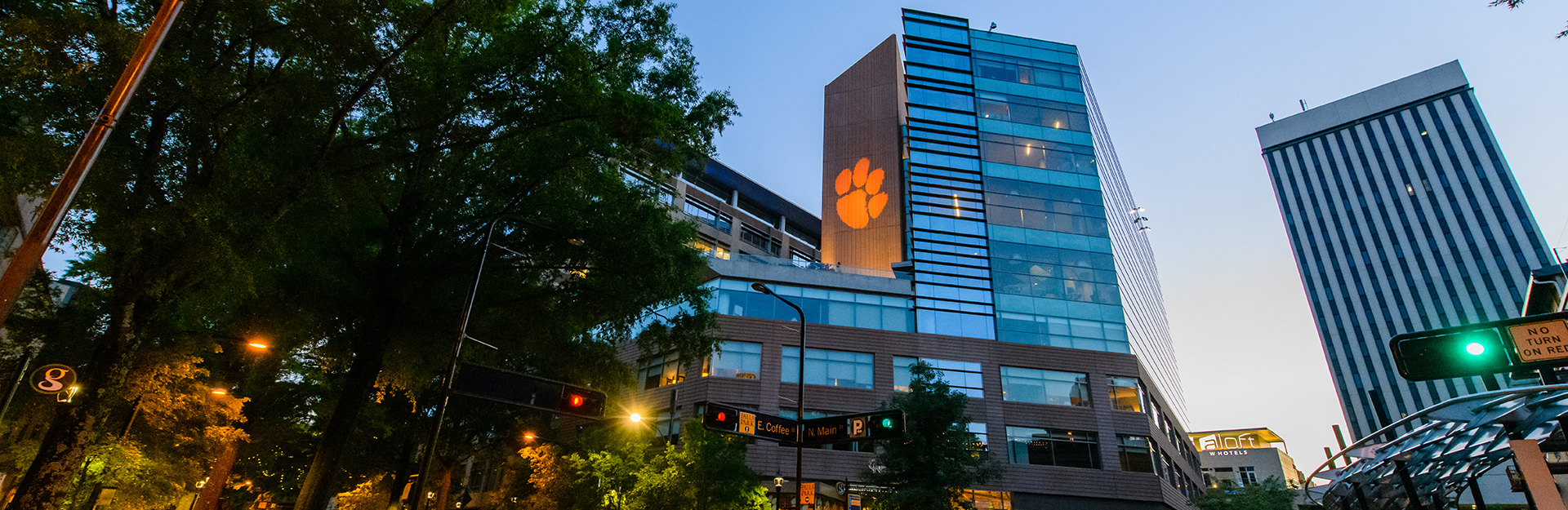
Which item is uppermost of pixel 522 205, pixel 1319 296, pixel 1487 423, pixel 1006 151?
pixel 1319 296

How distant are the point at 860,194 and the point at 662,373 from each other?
23.0 m

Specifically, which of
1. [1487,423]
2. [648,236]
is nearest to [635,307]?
[648,236]

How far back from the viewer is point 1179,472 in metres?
49.4

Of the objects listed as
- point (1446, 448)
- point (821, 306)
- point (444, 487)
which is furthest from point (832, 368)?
point (1446, 448)

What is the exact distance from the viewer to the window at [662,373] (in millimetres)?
38906

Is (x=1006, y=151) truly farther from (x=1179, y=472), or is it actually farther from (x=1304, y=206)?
(x=1304, y=206)

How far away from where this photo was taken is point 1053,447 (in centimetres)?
3866

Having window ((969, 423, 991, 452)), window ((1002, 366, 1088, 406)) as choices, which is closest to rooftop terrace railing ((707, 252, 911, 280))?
window ((1002, 366, 1088, 406))

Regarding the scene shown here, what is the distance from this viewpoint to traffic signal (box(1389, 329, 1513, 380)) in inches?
281

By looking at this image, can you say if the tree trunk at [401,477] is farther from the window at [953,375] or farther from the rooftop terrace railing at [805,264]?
the window at [953,375]

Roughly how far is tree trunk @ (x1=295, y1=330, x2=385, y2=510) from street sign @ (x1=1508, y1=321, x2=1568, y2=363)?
752 inches

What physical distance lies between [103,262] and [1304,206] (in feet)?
458

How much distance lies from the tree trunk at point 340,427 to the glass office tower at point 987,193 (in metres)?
31.9

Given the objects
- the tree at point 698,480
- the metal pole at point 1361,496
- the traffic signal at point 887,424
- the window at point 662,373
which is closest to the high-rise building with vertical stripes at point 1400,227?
the metal pole at point 1361,496
